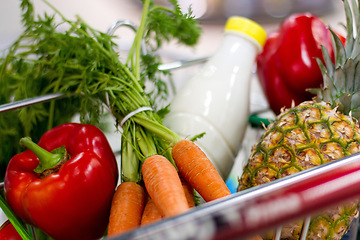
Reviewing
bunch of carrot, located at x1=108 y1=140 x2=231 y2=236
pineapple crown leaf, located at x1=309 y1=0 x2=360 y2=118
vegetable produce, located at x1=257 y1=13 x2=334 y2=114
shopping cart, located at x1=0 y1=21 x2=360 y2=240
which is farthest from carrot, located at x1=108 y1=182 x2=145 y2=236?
vegetable produce, located at x1=257 y1=13 x2=334 y2=114

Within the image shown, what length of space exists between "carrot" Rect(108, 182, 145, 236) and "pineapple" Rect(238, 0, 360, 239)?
0.53 feet

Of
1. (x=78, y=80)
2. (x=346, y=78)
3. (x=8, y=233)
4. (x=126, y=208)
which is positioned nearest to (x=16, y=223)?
(x=8, y=233)

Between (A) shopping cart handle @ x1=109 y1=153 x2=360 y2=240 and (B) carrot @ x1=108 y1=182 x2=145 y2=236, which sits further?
(B) carrot @ x1=108 y1=182 x2=145 y2=236

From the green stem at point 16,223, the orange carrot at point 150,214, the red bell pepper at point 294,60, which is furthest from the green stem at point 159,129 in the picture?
the red bell pepper at point 294,60

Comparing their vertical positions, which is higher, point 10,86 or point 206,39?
point 10,86

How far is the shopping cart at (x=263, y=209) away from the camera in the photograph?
0.79 feet

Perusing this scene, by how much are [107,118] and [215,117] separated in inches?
10.9

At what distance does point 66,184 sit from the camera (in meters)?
0.50

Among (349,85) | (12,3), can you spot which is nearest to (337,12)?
(12,3)

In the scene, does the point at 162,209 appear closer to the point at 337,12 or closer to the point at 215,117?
the point at 215,117

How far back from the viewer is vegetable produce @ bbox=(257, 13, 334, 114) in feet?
2.62

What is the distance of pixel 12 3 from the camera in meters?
2.40

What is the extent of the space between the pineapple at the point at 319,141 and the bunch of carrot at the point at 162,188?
0.26ft

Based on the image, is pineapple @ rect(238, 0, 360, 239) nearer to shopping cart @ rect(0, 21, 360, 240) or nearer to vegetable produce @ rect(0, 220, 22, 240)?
shopping cart @ rect(0, 21, 360, 240)
